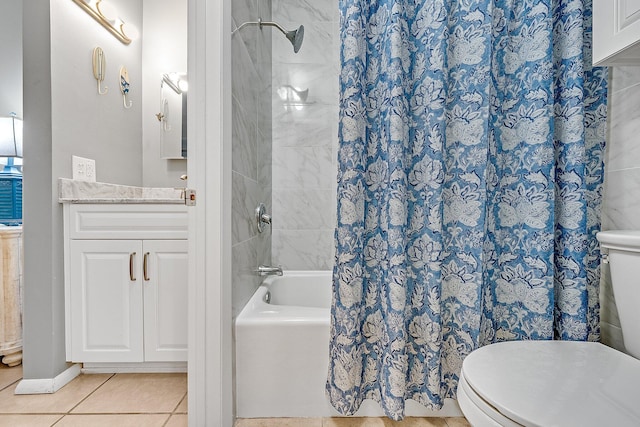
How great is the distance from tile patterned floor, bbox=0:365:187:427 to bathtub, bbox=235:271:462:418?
321 millimetres

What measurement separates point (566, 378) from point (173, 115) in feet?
8.41

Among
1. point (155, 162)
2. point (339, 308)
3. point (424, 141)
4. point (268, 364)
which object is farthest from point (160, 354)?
point (424, 141)

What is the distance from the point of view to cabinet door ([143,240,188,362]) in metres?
1.75

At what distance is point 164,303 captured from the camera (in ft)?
5.76

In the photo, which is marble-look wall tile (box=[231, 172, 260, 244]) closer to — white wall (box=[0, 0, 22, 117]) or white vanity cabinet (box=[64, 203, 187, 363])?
white vanity cabinet (box=[64, 203, 187, 363])

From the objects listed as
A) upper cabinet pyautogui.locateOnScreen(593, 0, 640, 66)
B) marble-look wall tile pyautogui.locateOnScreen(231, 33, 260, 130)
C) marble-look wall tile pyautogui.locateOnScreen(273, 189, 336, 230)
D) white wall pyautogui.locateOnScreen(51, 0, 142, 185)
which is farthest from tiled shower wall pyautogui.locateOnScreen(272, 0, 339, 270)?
upper cabinet pyautogui.locateOnScreen(593, 0, 640, 66)

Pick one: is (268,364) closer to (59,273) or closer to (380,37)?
(59,273)

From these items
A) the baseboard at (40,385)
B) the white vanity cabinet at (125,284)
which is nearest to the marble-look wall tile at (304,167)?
the white vanity cabinet at (125,284)

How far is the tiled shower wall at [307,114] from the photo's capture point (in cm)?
221

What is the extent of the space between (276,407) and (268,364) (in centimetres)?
18

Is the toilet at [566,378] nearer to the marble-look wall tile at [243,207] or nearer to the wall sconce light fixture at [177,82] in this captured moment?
the marble-look wall tile at [243,207]

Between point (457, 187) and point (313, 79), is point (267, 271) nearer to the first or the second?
point (457, 187)

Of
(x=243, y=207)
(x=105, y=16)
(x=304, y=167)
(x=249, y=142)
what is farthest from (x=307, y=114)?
(x=105, y=16)

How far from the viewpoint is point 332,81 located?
7.22ft
